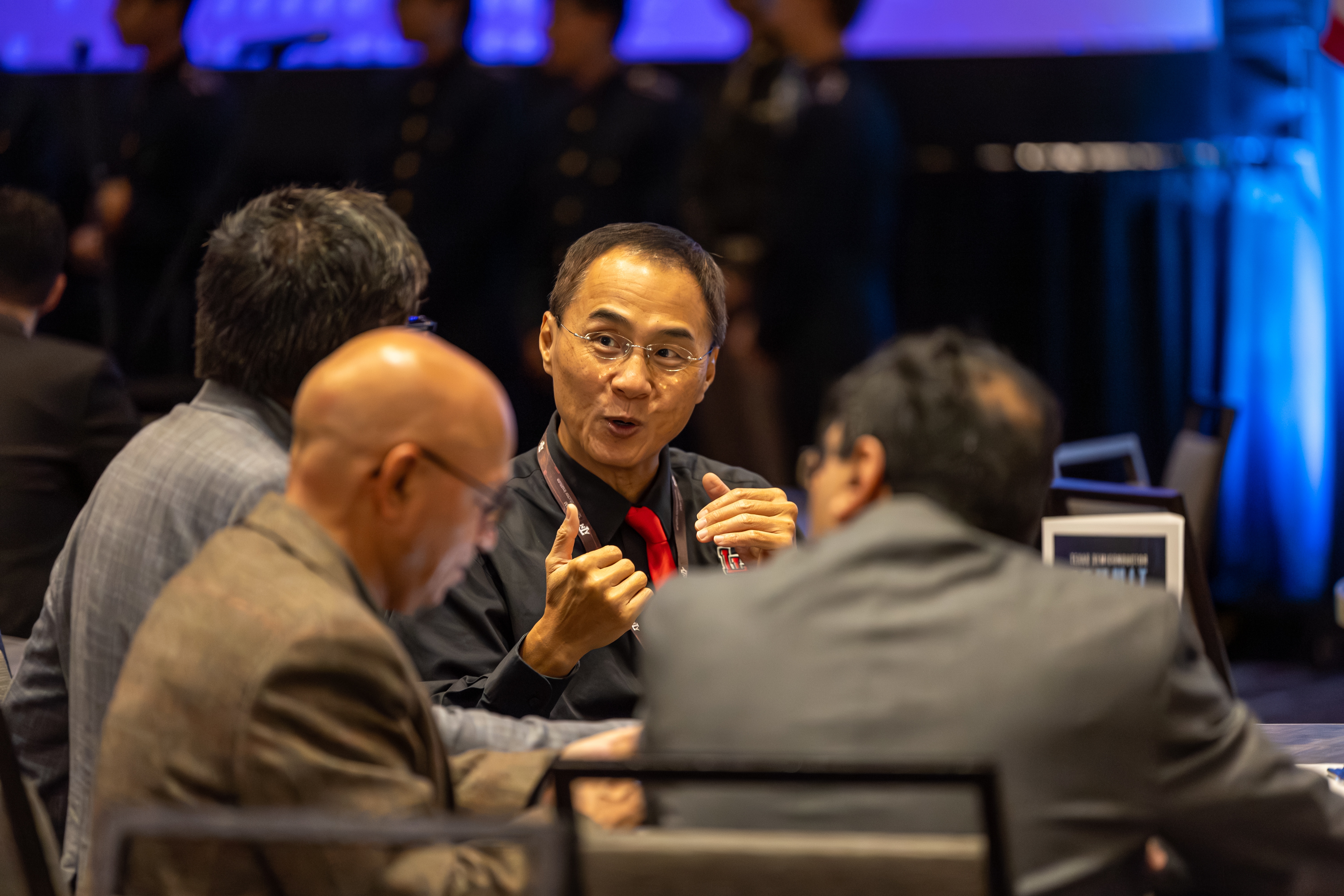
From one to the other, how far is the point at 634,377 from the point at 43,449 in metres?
1.76

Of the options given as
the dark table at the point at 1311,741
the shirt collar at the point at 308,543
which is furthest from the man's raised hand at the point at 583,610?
the dark table at the point at 1311,741

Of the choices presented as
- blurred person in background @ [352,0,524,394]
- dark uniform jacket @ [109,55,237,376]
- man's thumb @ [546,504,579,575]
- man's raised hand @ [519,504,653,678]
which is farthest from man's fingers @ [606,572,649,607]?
dark uniform jacket @ [109,55,237,376]

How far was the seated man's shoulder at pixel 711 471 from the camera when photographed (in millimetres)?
2555

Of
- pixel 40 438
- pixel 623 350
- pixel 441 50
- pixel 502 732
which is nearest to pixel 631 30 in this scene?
pixel 441 50

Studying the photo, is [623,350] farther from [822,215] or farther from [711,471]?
[822,215]

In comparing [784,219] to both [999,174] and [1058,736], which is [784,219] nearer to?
[999,174]

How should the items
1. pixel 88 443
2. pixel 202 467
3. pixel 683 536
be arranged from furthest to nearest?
pixel 88 443, pixel 683 536, pixel 202 467

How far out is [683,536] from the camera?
2404 millimetres

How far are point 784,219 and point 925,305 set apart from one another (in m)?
0.73

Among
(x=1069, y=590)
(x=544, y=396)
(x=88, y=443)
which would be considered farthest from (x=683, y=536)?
(x=544, y=396)

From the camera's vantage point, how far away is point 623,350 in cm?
236

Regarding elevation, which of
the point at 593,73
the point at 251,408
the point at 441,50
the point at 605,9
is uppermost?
the point at 605,9

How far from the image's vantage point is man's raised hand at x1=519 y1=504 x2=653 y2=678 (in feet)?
6.42

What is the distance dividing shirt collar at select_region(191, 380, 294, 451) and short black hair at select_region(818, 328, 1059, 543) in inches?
36.1
